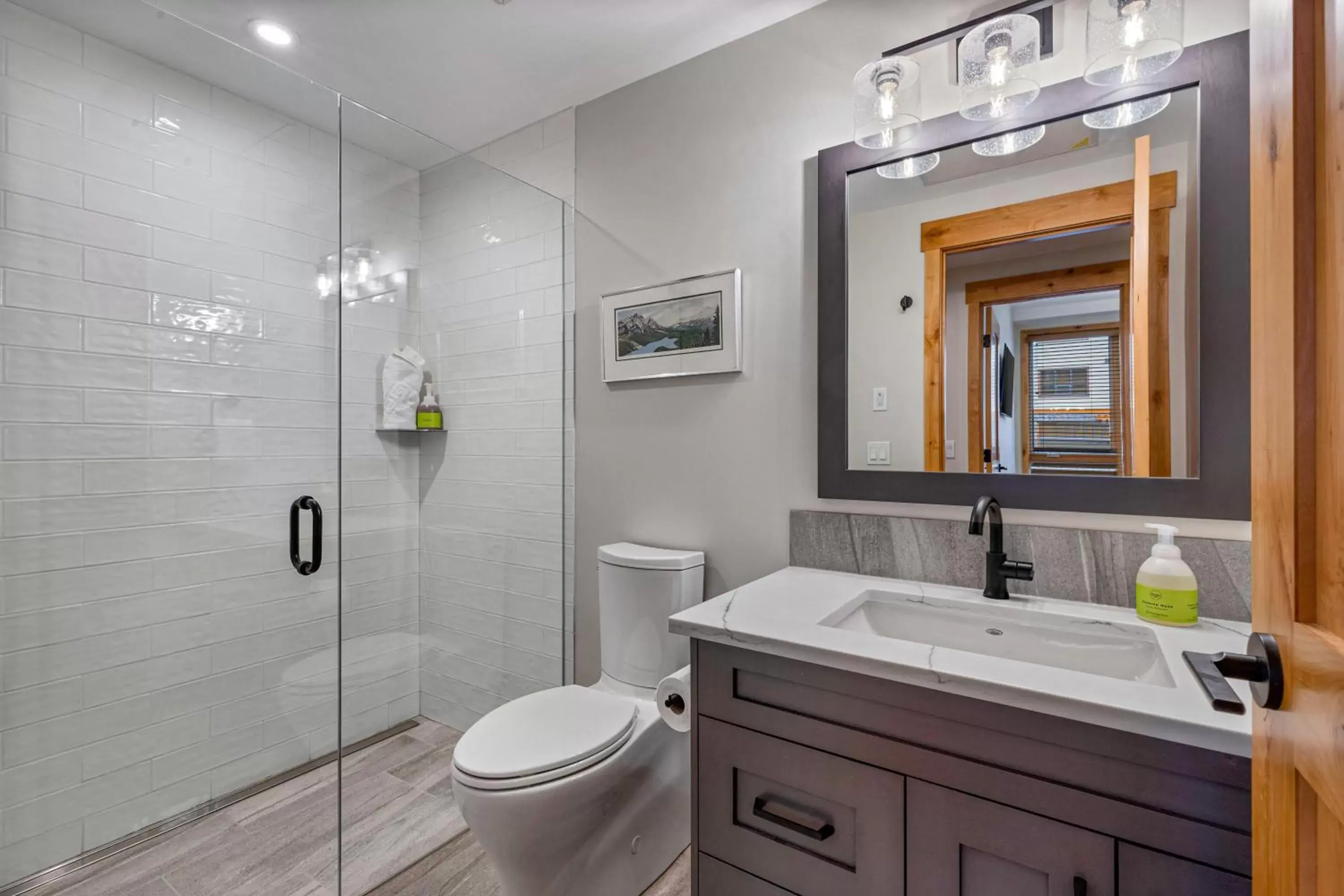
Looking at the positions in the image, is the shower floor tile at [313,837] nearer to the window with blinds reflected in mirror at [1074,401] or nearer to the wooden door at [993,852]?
the wooden door at [993,852]

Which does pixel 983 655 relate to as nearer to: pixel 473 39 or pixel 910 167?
pixel 910 167

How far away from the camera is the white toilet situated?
131 centimetres

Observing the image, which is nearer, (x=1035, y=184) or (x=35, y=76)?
(x=1035, y=184)

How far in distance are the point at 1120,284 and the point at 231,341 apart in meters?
2.37

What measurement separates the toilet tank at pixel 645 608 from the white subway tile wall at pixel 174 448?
2.28 feet

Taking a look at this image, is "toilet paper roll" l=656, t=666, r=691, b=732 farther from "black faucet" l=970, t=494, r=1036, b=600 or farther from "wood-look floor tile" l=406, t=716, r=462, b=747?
"wood-look floor tile" l=406, t=716, r=462, b=747

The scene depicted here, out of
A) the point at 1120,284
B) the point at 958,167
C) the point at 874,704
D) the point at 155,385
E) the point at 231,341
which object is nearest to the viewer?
the point at 874,704

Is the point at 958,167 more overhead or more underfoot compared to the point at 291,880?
more overhead

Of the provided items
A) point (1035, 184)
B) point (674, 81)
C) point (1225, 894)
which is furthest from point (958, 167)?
point (1225, 894)

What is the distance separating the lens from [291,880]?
161cm

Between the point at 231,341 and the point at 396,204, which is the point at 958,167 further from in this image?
the point at 231,341

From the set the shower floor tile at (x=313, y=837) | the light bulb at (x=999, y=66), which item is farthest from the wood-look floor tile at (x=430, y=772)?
the light bulb at (x=999, y=66)

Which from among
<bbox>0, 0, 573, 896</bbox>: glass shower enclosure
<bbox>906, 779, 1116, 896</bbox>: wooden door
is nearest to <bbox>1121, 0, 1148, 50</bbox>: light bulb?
<bbox>906, 779, 1116, 896</bbox>: wooden door

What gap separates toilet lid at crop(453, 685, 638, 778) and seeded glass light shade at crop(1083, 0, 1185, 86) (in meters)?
1.80
